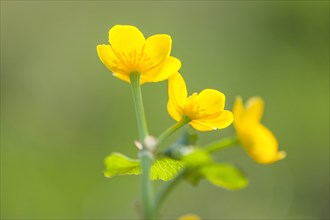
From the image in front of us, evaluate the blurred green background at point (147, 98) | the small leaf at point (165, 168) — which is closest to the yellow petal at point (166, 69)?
the small leaf at point (165, 168)

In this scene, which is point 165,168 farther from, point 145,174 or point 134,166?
point 145,174

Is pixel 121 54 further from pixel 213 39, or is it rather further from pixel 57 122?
pixel 213 39

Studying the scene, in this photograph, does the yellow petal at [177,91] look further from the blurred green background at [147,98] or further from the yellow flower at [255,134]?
the blurred green background at [147,98]

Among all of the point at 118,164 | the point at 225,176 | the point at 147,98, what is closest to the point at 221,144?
the point at 225,176

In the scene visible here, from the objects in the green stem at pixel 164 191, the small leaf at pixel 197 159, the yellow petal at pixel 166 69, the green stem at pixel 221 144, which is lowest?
the green stem at pixel 164 191

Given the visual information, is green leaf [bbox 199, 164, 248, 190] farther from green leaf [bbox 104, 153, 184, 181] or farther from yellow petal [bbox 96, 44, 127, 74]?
yellow petal [bbox 96, 44, 127, 74]

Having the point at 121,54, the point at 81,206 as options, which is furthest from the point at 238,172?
the point at 81,206
